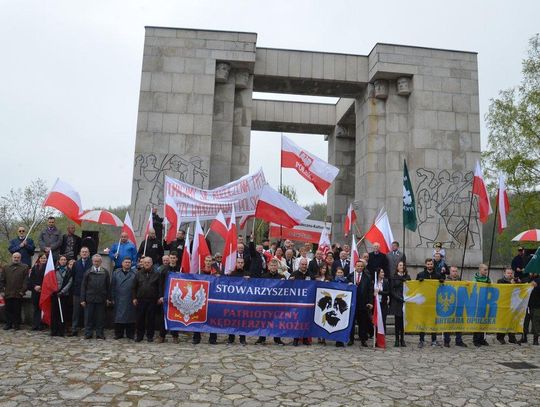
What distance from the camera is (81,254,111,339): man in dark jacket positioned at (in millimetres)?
10273

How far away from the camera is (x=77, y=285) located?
10.9 meters

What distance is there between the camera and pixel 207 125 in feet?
55.4

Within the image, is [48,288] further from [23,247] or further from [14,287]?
[23,247]

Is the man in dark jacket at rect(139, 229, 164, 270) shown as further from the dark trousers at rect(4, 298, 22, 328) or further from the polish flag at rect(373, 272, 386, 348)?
the polish flag at rect(373, 272, 386, 348)

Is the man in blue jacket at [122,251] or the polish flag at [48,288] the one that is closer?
the polish flag at [48,288]

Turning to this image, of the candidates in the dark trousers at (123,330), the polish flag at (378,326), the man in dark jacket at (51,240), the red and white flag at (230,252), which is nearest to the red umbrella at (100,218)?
the man in dark jacket at (51,240)

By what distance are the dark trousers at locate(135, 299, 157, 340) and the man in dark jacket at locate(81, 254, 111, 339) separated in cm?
87

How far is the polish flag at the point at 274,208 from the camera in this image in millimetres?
12023

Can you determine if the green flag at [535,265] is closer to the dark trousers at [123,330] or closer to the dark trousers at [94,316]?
the dark trousers at [123,330]

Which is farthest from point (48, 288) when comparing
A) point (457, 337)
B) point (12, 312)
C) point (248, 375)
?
point (457, 337)

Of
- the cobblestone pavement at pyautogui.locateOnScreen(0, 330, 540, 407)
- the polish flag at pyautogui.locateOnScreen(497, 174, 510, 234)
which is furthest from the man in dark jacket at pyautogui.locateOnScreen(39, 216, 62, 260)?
the polish flag at pyautogui.locateOnScreen(497, 174, 510, 234)

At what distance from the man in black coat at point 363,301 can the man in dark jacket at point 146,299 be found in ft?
14.4

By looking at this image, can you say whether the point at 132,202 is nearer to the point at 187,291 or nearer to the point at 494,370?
the point at 187,291

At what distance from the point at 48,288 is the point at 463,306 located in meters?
9.62
